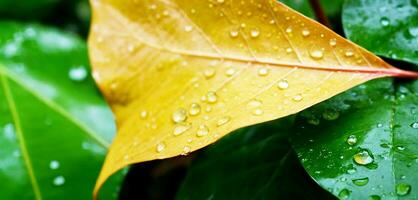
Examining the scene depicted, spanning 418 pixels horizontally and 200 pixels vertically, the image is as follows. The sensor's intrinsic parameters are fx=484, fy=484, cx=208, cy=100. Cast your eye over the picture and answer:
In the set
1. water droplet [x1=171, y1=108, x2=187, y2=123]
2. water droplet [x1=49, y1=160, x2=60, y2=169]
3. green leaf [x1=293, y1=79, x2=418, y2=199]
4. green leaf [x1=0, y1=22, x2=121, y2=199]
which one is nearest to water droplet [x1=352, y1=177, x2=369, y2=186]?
green leaf [x1=293, y1=79, x2=418, y2=199]

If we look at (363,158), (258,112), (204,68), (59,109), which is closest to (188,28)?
(204,68)

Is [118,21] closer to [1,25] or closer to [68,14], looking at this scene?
[1,25]

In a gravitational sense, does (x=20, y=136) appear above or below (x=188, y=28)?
below

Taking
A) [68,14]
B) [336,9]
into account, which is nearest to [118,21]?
[336,9]

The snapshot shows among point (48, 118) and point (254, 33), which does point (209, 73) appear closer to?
point (254, 33)

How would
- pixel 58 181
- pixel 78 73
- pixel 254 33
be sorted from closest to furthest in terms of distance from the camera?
pixel 254 33
pixel 58 181
pixel 78 73

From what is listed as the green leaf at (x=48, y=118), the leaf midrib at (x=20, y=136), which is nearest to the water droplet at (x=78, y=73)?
the green leaf at (x=48, y=118)

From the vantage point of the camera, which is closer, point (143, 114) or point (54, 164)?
point (143, 114)

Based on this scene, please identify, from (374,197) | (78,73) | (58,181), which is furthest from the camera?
(78,73)

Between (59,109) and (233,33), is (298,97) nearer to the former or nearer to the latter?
(233,33)
